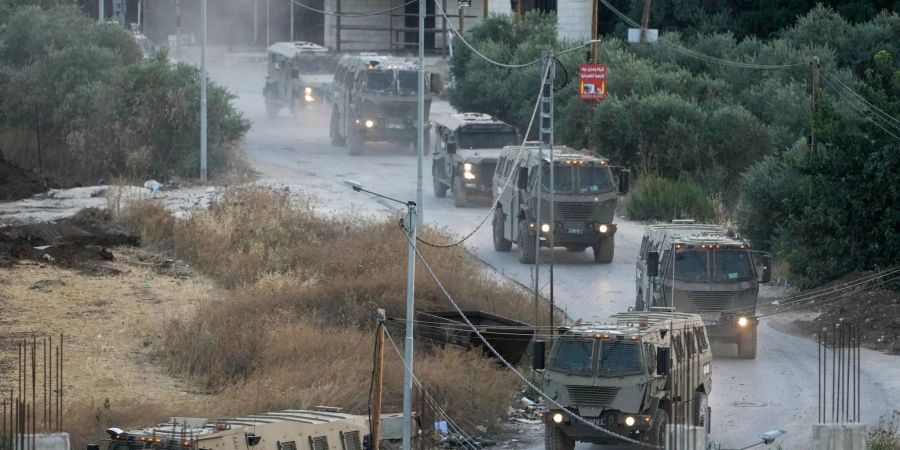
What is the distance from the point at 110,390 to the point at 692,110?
2413cm

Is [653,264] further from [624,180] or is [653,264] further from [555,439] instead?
[555,439]

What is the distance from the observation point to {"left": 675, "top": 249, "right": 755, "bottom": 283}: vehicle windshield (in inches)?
1024

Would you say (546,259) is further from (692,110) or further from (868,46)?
(868,46)

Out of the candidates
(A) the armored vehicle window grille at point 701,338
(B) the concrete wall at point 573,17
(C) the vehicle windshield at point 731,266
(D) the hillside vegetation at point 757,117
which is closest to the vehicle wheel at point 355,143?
(D) the hillside vegetation at point 757,117

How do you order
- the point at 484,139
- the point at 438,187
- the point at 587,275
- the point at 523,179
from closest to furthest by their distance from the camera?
the point at 587,275 < the point at 523,179 < the point at 484,139 < the point at 438,187

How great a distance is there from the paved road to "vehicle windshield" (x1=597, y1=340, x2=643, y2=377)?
2278 millimetres

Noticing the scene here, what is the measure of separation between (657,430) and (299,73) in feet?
129

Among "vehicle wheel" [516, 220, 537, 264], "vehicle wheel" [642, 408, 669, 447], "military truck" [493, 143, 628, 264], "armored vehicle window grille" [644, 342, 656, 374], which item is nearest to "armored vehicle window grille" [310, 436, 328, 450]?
"vehicle wheel" [642, 408, 669, 447]

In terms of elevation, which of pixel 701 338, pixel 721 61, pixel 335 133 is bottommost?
pixel 701 338

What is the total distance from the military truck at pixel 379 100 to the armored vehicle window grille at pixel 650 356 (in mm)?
29376

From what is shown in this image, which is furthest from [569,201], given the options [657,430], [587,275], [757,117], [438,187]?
[757,117]

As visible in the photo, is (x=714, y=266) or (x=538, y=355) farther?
(x=714, y=266)

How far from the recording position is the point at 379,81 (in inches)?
1929

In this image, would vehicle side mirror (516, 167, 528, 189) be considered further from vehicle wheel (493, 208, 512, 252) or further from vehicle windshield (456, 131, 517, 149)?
vehicle windshield (456, 131, 517, 149)
